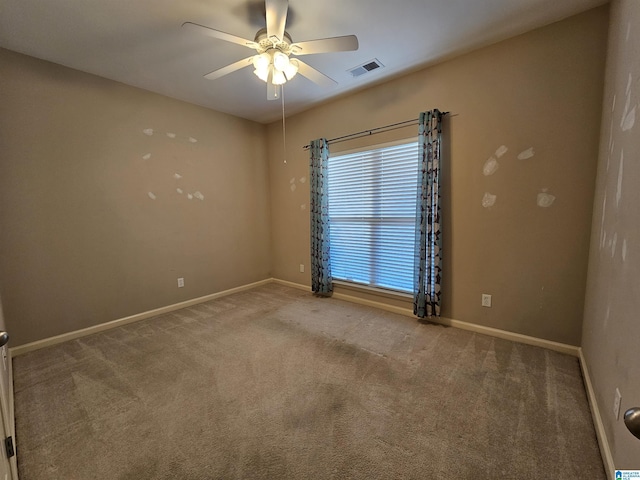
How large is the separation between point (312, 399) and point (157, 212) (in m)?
2.82

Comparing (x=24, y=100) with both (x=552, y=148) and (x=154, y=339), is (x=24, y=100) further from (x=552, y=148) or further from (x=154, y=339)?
(x=552, y=148)

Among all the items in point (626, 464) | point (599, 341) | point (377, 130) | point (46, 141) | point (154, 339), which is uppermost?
point (377, 130)

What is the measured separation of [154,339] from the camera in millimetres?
2592

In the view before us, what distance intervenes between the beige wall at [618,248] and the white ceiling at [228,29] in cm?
77

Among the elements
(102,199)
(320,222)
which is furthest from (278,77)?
(102,199)

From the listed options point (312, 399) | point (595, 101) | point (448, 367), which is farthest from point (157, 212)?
point (595, 101)

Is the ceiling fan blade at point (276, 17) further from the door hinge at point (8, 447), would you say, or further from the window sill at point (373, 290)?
the window sill at point (373, 290)

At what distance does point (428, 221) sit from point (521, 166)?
2.91 feet

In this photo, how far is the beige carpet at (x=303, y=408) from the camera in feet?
4.21

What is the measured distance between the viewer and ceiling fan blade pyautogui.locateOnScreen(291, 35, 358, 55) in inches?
67.1

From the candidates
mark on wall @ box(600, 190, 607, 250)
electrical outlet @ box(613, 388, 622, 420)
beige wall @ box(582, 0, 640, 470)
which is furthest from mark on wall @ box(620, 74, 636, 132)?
electrical outlet @ box(613, 388, 622, 420)

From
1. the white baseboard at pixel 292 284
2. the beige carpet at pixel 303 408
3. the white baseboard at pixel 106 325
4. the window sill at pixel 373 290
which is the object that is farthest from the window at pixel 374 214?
the white baseboard at pixel 106 325

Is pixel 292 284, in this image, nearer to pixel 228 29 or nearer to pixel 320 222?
pixel 320 222

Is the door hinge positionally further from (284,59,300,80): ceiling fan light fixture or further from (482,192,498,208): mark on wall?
(482,192,498,208): mark on wall
